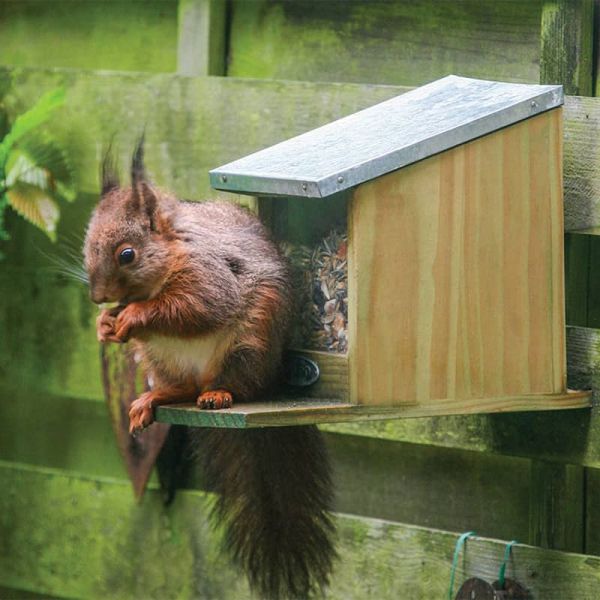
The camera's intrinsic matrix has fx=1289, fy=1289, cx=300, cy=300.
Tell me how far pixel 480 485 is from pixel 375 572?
0.35 m

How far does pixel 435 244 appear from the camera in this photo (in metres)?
2.48

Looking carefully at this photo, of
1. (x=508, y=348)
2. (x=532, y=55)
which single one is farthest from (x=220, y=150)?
(x=508, y=348)

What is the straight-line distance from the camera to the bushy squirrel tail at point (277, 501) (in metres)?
2.83

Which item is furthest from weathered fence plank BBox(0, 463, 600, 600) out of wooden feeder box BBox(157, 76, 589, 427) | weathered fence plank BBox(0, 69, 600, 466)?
wooden feeder box BBox(157, 76, 589, 427)

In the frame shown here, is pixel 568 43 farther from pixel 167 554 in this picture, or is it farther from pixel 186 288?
pixel 167 554

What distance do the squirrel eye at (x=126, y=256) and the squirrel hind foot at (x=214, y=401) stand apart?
0.29 meters

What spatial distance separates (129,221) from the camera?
248 cm

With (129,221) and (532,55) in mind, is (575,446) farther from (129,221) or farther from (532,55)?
(129,221)

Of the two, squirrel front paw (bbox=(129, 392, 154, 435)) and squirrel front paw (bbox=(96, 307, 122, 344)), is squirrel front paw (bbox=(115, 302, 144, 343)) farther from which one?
squirrel front paw (bbox=(129, 392, 154, 435))

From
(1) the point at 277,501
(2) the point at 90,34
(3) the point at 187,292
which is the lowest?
(1) the point at 277,501

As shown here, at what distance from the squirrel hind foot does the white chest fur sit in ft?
0.36

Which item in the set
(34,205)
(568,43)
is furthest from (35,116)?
(568,43)

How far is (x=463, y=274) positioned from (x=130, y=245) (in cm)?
65

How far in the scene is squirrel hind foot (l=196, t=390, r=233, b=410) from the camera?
2.40m
